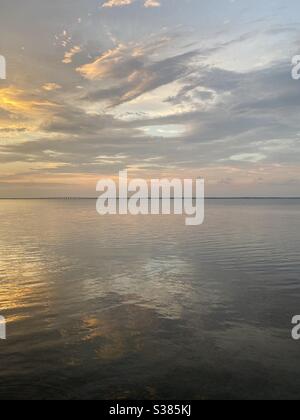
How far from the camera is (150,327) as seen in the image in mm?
18672

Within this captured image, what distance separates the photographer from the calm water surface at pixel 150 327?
1316cm

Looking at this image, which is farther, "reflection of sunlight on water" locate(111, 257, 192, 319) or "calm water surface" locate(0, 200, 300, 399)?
"reflection of sunlight on water" locate(111, 257, 192, 319)

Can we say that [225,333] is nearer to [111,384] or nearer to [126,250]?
[111,384]

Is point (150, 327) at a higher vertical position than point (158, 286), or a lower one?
lower

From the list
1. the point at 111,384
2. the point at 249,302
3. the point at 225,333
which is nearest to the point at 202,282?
the point at 249,302

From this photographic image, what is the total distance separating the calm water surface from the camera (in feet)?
43.2

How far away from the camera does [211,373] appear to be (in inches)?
548

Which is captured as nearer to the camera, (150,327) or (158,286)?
(150,327)

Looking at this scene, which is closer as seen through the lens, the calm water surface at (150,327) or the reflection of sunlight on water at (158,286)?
the calm water surface at (150,327)

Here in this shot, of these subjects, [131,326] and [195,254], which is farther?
[195,254]
